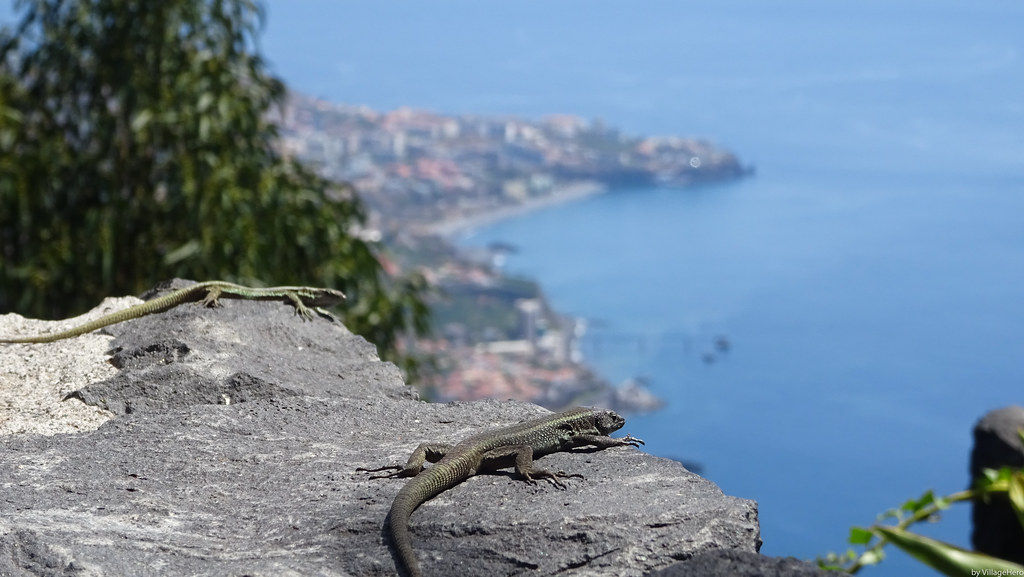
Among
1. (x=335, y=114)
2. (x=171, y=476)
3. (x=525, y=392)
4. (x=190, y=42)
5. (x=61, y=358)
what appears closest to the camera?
(x=171, y=476)

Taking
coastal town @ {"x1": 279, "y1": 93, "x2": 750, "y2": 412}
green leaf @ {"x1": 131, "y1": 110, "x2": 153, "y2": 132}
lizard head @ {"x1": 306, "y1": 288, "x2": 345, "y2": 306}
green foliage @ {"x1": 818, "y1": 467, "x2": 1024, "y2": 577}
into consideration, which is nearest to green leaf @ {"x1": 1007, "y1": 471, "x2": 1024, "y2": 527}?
green foliage @ {"x1": 818, "y1": 467, "x2": 1024, "y2": 577}

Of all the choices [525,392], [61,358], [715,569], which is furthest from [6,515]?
[525,392]

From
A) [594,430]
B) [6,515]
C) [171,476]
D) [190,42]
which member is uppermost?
[190,42]

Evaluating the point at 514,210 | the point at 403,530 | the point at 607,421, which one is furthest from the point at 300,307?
the point at 514,210

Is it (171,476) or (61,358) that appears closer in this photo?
(171,476)

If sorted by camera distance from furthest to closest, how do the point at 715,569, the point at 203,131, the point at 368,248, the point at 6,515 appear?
the point at 368,248 → the point at 203,131 → the point at 6,515 → the point at 715,569

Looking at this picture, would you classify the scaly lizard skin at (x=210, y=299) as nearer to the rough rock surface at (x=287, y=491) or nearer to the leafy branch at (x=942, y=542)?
the rough rock surface at (x=287, y=491)

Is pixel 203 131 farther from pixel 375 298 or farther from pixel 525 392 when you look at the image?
pixel 525 392

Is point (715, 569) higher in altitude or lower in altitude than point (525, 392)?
lower
